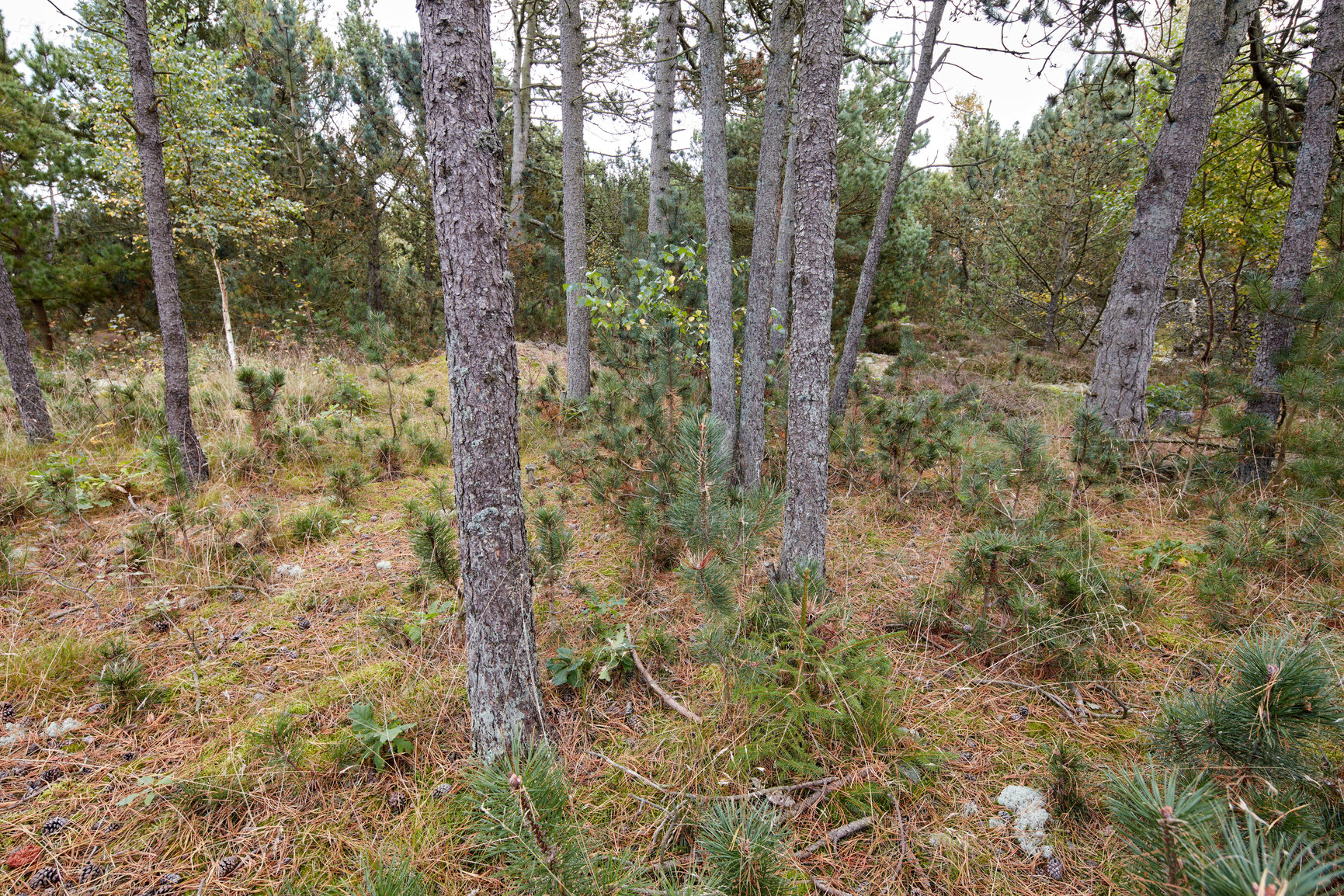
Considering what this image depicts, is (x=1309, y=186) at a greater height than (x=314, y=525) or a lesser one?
greater

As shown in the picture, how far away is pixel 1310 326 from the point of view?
3717 millimetres

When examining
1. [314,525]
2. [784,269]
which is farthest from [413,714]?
[784,269]

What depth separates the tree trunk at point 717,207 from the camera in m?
4.03

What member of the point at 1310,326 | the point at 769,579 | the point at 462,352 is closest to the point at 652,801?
the point at 769,579

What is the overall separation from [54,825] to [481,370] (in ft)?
6.81

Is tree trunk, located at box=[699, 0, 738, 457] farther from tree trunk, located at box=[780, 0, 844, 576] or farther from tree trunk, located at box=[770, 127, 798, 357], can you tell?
tree trunk, located at box=[770, 127, 798, 357]

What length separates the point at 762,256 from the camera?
14.5ft

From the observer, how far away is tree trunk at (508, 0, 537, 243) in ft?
35.8

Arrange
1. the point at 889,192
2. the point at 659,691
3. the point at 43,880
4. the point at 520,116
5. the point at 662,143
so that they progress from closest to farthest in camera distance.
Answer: the point at 43,880, the point at 659,691, the point at 889,192, the point at 662,143, the point at 520,116

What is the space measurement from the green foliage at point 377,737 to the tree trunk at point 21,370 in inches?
220

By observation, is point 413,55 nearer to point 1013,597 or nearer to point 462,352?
point 462,352

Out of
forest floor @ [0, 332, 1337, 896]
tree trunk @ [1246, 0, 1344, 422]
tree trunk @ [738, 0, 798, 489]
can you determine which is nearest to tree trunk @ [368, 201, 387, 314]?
forest floor @ [0, 332, 1337, 896]

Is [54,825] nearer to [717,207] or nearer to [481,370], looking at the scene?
[481,370]

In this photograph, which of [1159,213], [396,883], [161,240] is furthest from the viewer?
[1159,213]
